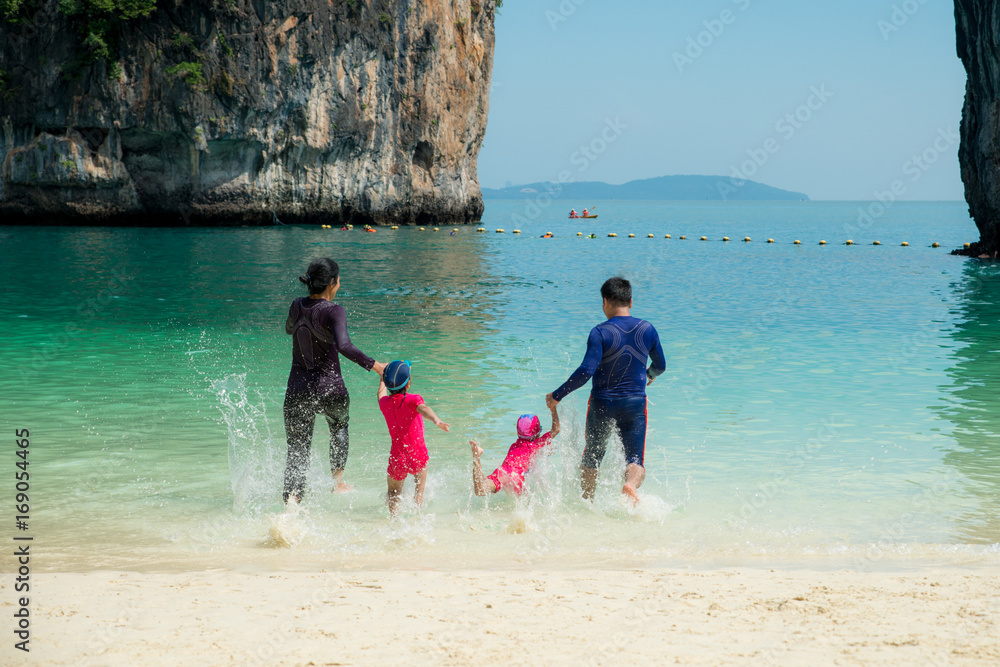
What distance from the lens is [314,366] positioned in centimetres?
590

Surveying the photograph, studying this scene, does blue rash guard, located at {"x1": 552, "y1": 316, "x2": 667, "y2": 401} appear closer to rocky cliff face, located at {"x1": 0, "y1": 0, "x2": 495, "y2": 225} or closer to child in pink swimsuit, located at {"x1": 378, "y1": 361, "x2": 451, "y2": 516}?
child in pink swimsuit, located at {"x1": 378, "y1": 361, "x2": 451, "y2": 516}

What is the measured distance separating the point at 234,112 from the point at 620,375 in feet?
163

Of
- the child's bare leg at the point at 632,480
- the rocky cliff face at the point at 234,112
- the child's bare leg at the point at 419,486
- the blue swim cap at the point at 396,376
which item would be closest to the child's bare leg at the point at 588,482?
the child's bare leg at the point at 632,480

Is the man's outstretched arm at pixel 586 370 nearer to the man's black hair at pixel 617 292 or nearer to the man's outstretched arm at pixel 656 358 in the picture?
the man's black hair at pixel 617 292

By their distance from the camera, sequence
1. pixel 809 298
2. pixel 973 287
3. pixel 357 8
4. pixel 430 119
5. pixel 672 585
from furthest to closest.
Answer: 1. pixel 430 119
2. pixel 357 8
3. pixel 973 287
4. pixel 809 298
5. pixel 672 585

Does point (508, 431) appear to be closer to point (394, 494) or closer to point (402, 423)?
point (394, 494)

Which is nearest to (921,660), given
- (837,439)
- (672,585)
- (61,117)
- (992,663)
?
(992,663)

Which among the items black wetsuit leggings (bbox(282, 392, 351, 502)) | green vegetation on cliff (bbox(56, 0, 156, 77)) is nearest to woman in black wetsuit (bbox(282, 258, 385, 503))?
black wetsuit leggings (bbox(282, 392, 351, 502))

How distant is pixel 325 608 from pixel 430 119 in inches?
2377

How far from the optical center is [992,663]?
353cm

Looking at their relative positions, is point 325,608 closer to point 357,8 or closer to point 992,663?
point 992,663

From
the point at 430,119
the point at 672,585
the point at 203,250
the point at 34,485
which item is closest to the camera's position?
the point at 672,585

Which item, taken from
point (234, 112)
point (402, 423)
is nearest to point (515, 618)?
point (402, 423)

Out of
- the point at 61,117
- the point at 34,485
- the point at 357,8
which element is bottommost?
the point at 34,485
